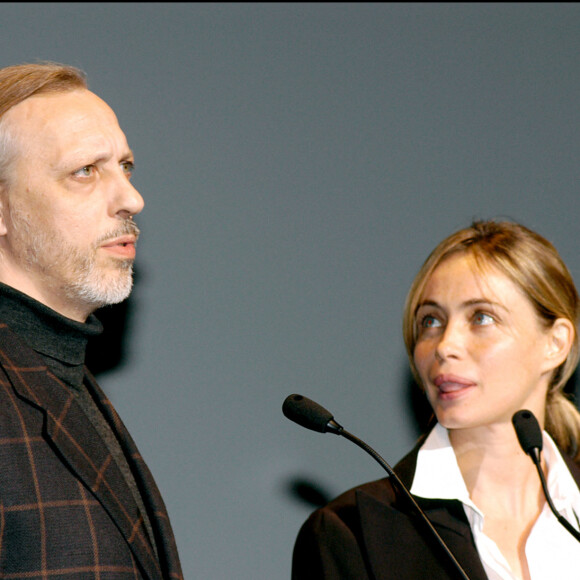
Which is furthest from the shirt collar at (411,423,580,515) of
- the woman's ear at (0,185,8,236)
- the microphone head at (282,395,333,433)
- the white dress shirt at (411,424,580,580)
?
the woman's ear at (0,185,8,236)

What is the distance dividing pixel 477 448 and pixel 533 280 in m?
0.41

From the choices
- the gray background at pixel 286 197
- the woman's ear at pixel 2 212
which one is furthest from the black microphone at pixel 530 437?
the woman's ear at pixel 2 212

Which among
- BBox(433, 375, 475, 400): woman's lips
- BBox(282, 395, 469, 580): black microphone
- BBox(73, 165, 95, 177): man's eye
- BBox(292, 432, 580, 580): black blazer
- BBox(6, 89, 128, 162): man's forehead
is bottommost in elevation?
BBox(292, 432, 580, 580): black blazer

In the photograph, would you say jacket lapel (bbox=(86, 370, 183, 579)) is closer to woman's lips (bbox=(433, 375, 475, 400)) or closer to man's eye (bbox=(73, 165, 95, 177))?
man's eye (bbox=(73, 165, 95, 177))

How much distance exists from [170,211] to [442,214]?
0.77m

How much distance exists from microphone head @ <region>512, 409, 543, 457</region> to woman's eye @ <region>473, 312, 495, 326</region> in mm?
331

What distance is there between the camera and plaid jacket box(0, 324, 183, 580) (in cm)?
144

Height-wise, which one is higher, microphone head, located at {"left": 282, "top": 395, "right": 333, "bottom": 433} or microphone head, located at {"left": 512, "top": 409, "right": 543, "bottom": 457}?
microphone head, located at {"left": 512, "top": 409, "right": 543, "bottom": 457}

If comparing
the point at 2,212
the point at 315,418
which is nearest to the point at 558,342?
the point at 315,418

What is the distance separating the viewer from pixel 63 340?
170cm

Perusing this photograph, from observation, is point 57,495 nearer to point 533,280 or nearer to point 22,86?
point 22,86

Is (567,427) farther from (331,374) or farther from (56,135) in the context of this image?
(56,135)

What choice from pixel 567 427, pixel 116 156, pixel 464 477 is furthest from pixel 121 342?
pixel 567 427

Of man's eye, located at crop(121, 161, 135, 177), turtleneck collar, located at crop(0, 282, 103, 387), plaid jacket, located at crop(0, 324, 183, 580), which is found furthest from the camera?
man's eye, located at crop(121, 161, 135, 177)
